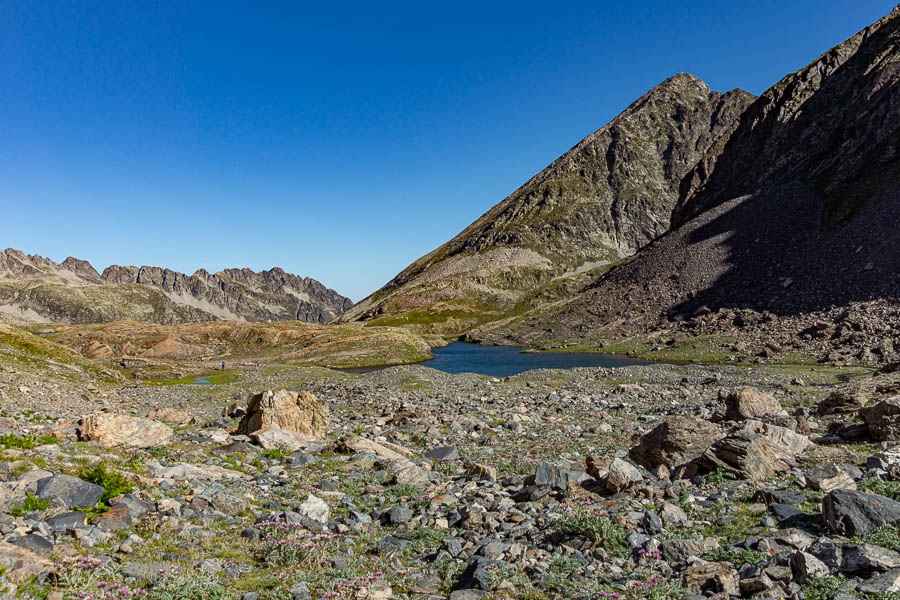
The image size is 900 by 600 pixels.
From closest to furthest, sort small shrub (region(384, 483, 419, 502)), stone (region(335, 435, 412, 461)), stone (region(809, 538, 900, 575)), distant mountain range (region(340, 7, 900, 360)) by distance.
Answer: stone (region(809, 538, 900, 575)) < small shrub (region(384, 483, 419, 502)) < stone (region(335, 435, 412, 461)) < distant mountain range (region(340, 7, 900, 360))

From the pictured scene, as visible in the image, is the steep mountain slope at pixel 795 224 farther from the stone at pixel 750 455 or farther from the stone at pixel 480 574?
the stone at pixel 480 574

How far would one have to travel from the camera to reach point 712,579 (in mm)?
7969

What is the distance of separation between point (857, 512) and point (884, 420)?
1097cm

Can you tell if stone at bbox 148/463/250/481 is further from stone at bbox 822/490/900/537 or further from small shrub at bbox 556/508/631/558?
stone at bbox 822/490/900/537

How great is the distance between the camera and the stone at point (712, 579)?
7609 millimetres

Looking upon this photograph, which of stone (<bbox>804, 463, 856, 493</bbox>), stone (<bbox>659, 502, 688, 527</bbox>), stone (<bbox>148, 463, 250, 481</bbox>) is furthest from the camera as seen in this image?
stone (<bbox>148, 463, 250, 481</bbox>)

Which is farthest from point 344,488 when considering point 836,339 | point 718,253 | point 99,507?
point 718,253

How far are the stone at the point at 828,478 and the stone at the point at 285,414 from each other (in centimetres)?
2044

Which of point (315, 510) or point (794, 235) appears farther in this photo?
point (794, 235)

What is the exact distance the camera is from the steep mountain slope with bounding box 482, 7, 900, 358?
273ft

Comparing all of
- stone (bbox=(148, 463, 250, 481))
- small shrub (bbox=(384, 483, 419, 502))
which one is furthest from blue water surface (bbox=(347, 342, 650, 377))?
stone (bbox=(148, 463, 250, 481))

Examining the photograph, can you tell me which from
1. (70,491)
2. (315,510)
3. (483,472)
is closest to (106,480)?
(70,491)

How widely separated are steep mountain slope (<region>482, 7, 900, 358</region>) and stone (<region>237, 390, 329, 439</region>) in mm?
67765

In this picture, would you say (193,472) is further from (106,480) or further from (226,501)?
(106,480)
